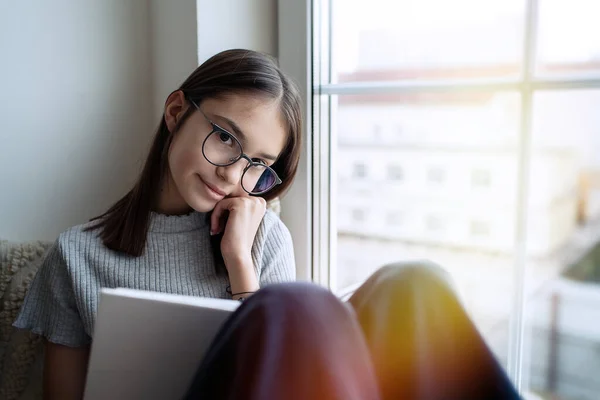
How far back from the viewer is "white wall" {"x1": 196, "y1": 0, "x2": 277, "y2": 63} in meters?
1.02

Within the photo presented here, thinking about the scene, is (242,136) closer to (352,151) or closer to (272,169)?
(272,169)

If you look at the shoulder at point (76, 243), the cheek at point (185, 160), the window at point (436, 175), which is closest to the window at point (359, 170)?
the window at point (436, 175)

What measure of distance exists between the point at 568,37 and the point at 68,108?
0.84 metres

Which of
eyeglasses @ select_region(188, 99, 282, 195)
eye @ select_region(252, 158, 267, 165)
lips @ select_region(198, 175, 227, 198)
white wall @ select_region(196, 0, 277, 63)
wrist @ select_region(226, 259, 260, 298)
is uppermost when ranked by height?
white wall @ select_region(196, 0, 277, 63)

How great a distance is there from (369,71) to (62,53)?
552 millimetres

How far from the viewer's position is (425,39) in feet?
3.24

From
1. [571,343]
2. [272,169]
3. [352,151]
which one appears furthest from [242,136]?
[571,343]

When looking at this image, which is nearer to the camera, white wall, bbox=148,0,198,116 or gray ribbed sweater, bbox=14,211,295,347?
gray ribbed sweater, bbox=14,211,295,347

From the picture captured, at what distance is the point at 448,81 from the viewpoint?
37.4 inches

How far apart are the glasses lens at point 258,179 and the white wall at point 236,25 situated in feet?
0.86

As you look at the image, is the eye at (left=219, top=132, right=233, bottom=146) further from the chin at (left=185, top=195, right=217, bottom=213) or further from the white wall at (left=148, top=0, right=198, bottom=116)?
the white wall at (left=148, top=0, right=198, bottom=116)

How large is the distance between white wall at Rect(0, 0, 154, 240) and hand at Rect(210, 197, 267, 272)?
Result: 0.96 feet

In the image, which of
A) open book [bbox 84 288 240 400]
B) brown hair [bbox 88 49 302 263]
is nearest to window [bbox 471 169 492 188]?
brown hair [bbox 88 49 302 263]

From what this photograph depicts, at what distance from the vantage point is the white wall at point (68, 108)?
99 centimetres
